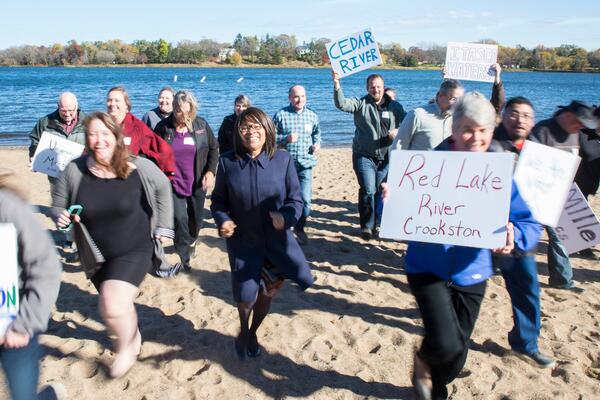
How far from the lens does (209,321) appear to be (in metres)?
4.79

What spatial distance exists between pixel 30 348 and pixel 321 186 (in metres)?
8.63

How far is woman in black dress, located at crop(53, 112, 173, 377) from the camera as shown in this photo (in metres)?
3.53

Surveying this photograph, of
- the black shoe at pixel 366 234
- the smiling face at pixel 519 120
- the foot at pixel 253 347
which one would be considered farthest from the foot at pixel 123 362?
the black shoe at pixel 366 234

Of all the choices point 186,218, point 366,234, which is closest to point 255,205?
point 186,218

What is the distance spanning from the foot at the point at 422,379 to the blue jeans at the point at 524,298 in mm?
1166

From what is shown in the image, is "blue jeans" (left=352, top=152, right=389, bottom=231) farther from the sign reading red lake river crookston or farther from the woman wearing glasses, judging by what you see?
the sign reading red lake river crookston

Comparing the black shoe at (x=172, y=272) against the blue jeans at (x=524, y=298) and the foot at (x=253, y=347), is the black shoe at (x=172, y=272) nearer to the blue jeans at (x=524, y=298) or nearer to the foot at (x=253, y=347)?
the foot at (x=253, y=347)

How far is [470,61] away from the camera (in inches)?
297

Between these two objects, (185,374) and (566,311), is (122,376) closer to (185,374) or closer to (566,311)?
(185,374)

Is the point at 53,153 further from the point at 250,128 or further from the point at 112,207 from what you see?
the point at 250,128

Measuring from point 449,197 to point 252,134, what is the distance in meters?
1.43

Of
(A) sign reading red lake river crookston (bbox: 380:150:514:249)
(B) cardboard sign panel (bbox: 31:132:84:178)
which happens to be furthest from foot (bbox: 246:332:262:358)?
(B) cardboard sign panel (bbox: 31:132:84:178)

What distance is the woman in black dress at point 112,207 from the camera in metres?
3.53

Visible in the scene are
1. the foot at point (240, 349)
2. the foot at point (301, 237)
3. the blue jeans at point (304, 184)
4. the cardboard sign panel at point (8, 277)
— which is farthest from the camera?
the foot at point (301, 237)
